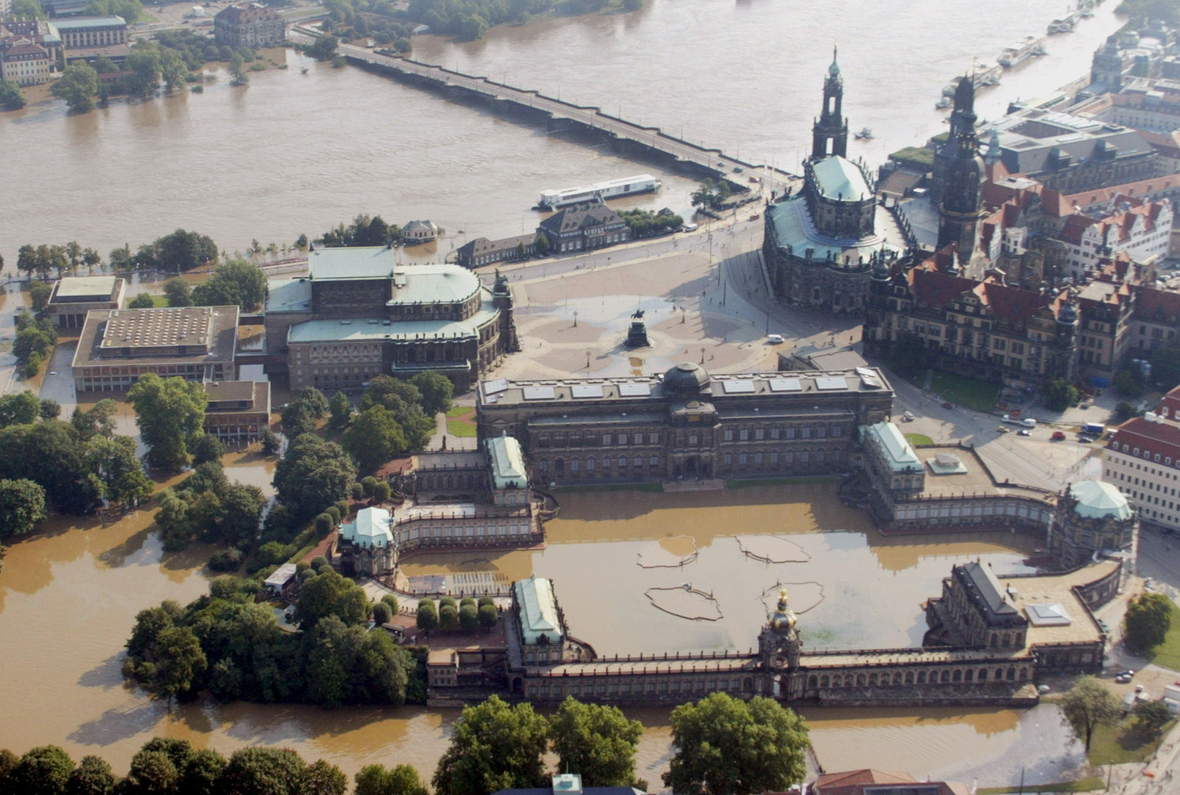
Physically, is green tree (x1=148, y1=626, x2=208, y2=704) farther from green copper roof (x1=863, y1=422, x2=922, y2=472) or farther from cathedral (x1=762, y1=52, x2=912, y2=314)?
cathedral (x1=762, y1=52, x2=912, y2=314)

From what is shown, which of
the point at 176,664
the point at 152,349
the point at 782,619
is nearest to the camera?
the point at 176,664

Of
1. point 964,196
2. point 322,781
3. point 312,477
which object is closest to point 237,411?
point 312,477

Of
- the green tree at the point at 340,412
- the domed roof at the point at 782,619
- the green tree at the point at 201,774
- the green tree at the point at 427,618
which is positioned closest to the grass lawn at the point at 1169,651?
the domed roof at the point at 782,619

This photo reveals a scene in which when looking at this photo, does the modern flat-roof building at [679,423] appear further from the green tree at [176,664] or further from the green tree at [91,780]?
the green tree at [91,780]

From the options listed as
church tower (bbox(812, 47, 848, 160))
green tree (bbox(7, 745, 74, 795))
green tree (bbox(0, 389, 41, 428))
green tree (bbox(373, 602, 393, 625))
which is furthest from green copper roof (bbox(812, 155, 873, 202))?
green tree (bbox(7, 745, 74, 795))

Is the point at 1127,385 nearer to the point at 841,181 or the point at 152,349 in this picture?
the point at 841,181

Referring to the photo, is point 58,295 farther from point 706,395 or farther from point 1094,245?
point 1094,245
